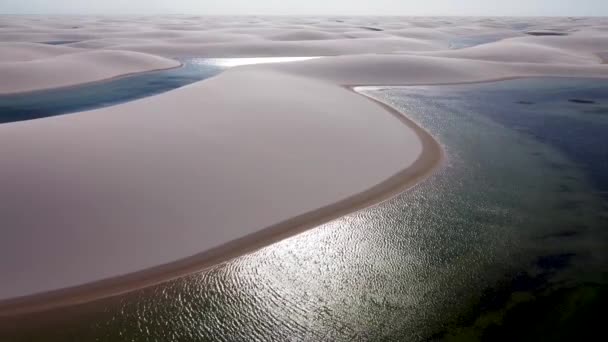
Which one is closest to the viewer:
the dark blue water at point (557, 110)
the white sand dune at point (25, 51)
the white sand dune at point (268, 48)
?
the dark blue water at point (557, 110)

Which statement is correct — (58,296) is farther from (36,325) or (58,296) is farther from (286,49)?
(286,49)

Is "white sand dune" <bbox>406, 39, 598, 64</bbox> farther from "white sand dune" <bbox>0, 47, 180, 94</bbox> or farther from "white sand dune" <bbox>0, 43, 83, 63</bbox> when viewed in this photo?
Answer: "white sand dune" <bbox>0, 43, 83, 63</bbox>

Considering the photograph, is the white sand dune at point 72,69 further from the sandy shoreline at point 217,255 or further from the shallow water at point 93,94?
the sandy shoreline at point 217,255

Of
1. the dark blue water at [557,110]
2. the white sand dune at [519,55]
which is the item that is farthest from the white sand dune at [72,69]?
the white sand dune at [519,55]

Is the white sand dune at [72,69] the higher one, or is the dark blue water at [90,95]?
the white sand dune at [72,69]

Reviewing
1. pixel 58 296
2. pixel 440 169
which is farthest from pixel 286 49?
pixel 58 296
